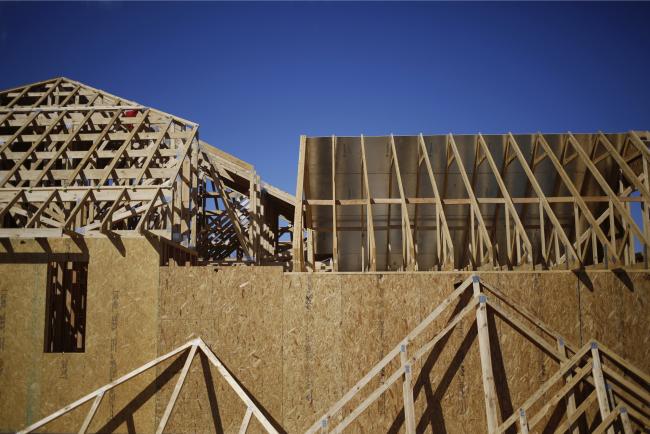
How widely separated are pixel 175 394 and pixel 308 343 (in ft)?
8.31

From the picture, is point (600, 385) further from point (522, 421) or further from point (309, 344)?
point (309, 344)

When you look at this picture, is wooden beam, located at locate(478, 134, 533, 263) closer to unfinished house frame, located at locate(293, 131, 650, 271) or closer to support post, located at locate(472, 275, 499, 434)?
unfinished house frame, located at locate(293, 131, 650, 271)

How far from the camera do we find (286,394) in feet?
33.7

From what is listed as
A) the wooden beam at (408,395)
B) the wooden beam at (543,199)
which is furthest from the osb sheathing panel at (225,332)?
the wooden beam at (543,199)

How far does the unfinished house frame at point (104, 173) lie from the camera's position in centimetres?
1184

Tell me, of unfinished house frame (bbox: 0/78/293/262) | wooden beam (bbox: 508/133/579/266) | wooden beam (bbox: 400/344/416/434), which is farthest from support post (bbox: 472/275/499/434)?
unfinished house frame (bbox: 0/78/293/262)

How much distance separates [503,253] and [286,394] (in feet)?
35.3

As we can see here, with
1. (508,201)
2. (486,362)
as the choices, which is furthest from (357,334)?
(508,201)

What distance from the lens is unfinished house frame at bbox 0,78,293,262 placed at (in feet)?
38.9

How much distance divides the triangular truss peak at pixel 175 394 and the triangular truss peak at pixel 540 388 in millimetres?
1062

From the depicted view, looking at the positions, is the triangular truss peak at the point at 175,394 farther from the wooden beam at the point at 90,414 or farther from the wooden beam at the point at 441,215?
the wooden beam at the point at 441,215

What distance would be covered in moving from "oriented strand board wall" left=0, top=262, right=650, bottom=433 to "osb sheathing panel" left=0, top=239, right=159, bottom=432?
28mm

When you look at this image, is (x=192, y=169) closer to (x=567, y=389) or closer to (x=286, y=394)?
(x=286, y=394)

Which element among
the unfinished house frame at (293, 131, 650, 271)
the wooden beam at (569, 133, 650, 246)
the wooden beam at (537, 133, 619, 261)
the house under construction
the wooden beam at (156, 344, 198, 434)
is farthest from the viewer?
the unfinished house frame at (293, 131, 650, 271)
